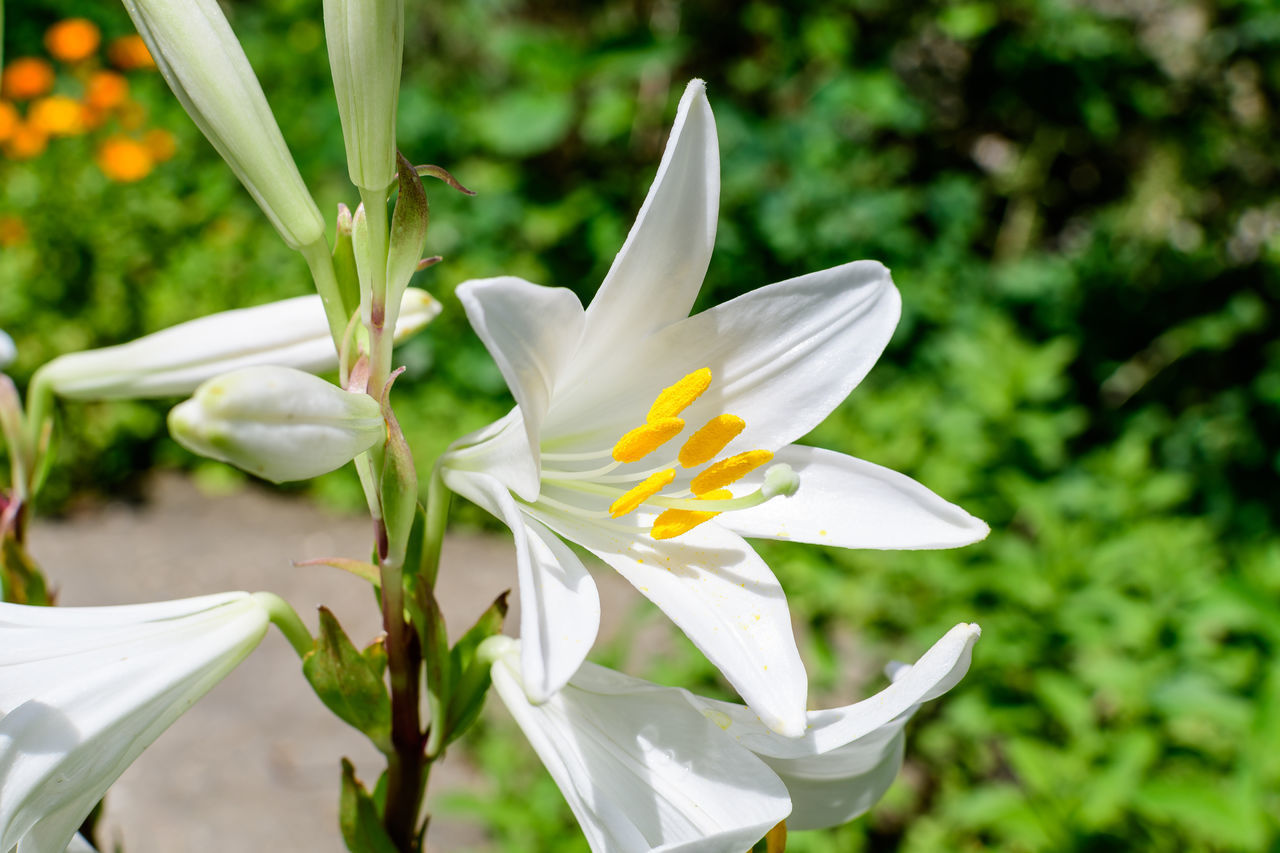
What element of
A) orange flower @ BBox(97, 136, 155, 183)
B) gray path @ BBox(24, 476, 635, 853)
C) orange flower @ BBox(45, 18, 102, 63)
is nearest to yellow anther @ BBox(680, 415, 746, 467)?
gray path @ BBox(24, 476, 635, 853)

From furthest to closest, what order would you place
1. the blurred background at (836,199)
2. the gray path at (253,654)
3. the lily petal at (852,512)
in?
the blurred background at (836,199)
the gray path at (253,654)
the lily petal at (852,512)

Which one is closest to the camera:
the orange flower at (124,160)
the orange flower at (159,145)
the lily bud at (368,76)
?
the lily bud at (368,76)

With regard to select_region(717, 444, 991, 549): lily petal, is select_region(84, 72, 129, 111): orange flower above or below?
below

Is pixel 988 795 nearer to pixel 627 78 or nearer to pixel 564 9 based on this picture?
pixel 627 78

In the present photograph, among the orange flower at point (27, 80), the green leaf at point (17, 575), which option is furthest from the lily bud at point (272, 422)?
the orange flower at point (27, 80)

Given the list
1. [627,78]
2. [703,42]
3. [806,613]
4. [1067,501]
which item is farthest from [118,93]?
[1067,501]

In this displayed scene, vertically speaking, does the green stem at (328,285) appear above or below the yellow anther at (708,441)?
above

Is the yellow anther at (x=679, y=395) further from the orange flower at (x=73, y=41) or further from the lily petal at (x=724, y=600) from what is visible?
the orange flower at (x=73, y=41)

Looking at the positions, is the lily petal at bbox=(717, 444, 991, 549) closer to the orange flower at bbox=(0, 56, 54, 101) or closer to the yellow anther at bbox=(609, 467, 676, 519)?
the yellow anther at bbox=(609, 467, 676, 519)
